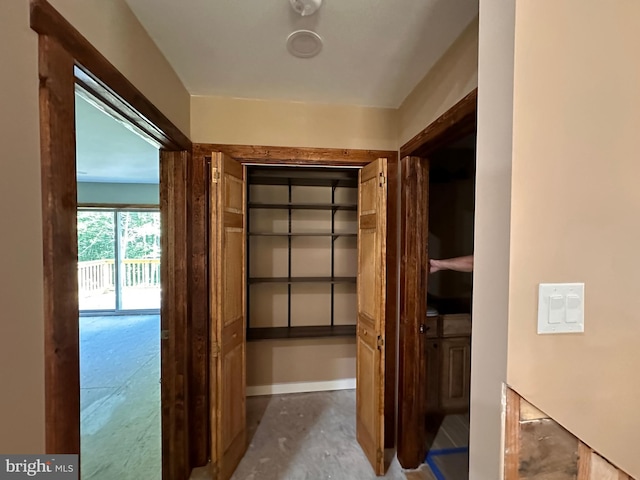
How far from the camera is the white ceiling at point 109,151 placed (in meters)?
2.67

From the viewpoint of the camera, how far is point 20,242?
0.79 metres

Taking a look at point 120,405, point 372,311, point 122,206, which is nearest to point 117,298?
point 122,206

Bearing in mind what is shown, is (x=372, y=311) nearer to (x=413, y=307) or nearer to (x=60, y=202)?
(x=413, y=307)

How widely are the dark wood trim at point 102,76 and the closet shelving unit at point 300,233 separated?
4.13ft

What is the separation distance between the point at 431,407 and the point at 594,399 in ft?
6.90

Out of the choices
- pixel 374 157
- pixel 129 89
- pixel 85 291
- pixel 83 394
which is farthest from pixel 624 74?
pixel 85 291

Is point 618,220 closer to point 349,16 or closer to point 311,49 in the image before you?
point 349,16

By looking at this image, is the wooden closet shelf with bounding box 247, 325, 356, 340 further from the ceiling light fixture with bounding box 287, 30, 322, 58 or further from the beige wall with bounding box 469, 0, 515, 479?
the ceiling light fixture with bounding box 287, 30, 322, 58

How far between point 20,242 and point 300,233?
7.53 ft

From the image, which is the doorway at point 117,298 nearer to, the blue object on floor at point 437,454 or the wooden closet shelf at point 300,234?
the wooden closet shelf at point 300,234

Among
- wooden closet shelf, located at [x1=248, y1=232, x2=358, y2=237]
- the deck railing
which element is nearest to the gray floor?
wooden closet shelf, located at [x1=248, y1=232, x2=358, y2=237]

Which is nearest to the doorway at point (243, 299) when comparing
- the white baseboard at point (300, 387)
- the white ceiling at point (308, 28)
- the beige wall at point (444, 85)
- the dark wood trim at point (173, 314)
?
the dark wood trim at point (173, 314)

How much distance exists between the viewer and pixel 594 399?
82 cm

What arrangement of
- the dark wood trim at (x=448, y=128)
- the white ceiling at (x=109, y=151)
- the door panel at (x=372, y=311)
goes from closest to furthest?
1. the dark wood trim at (x=448, y=128)
2. the door panel at (x=372, y=311)
3. the white ceiling at (x=109, y=151)
